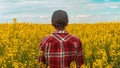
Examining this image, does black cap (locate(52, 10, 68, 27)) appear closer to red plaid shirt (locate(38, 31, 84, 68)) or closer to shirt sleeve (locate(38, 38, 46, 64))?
red plaid shirt (locate(38, 31, 84, 68))

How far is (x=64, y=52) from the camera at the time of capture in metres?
5.17

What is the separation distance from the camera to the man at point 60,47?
16.6 ft

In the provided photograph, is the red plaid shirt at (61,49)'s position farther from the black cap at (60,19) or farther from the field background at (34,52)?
the field background at (34,52)

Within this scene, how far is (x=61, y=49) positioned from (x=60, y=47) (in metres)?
0.03

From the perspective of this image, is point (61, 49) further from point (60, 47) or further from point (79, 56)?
point (79, 56)

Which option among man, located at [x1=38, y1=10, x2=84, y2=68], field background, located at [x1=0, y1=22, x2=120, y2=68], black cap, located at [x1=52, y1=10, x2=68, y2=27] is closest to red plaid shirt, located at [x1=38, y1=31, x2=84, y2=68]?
man, located at [x1=38, y1=10, x2=84, y2=68]

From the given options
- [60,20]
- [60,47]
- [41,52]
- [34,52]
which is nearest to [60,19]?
[60,20]

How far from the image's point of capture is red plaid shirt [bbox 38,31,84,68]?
513 cm

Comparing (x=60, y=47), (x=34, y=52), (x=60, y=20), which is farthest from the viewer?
(x=34, y=52)

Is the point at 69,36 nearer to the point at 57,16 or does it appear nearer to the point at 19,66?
the point at 57,16

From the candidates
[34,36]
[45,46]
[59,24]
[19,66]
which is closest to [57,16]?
[59,24]

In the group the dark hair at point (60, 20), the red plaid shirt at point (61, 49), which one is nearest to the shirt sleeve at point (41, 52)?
the red plaid shirt at point (61, 49)

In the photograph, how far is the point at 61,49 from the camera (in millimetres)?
5152

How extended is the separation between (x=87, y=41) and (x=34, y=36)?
156cm
